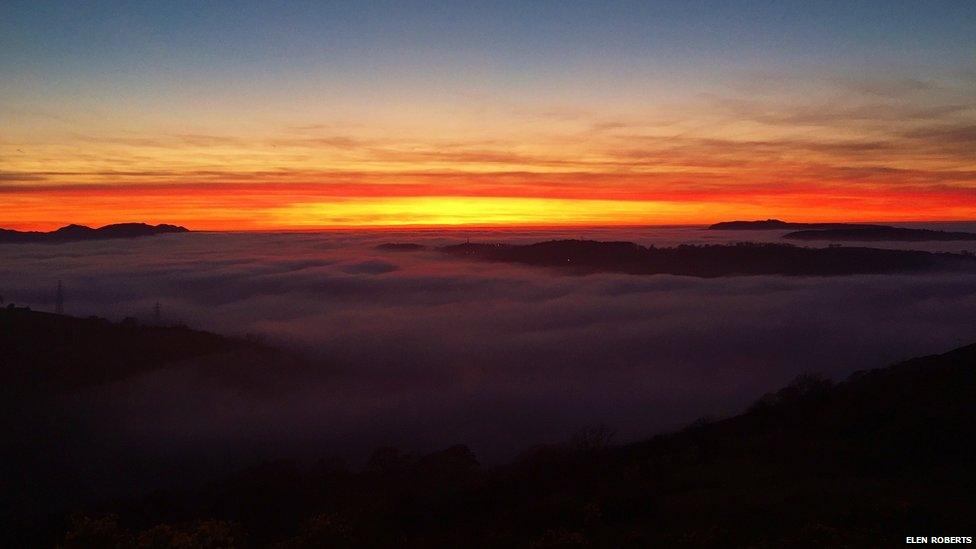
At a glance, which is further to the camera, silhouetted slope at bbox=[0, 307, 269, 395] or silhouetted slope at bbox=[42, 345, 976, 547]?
silhouetted slope at bbox=[0, 307, 269, 395]

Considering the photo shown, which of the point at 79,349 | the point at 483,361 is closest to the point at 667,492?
the point at 79,349

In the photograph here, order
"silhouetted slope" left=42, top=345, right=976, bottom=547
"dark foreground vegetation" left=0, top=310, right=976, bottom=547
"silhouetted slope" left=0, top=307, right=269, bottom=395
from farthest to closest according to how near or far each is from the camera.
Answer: "silhouetted slope" left=0, top=307, right=269, bottom=395 → "dark foreground vegetation" left=0, top=310, right=976, bottom=547 → "silhouetted slope" left=42, top=345, right=976, bottom=547

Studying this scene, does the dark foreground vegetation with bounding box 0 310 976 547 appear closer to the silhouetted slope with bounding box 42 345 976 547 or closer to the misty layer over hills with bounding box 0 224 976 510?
the silhouetted slope with bounding box 42 345 976 547

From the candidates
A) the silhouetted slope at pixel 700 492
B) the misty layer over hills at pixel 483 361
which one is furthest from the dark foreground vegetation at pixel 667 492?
the misty layer over hills at pixel 483 361

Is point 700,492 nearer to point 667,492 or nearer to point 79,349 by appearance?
point 667,492

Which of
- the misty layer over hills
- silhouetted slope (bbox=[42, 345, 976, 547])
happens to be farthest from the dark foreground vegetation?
the misty layer over hills

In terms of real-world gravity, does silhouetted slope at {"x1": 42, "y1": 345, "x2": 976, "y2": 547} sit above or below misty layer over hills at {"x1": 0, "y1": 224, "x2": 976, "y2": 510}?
Answer: above

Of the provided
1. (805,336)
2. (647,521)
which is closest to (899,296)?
(805,336)
